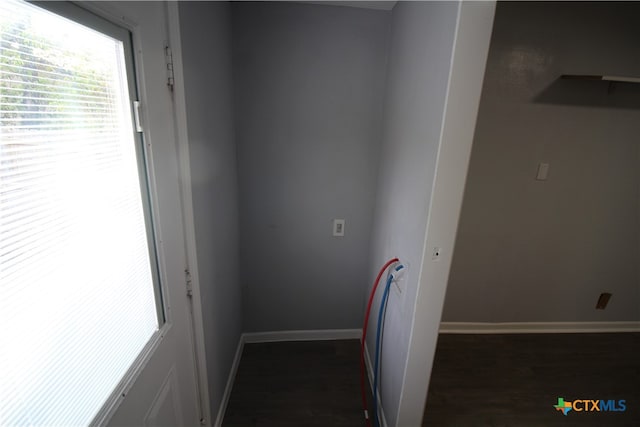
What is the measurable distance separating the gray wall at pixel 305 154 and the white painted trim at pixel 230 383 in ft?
0.50

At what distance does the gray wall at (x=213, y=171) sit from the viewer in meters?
1.15

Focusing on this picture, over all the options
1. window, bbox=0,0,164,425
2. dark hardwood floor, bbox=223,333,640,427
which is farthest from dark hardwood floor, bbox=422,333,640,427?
window, bbox=0,0,164,425

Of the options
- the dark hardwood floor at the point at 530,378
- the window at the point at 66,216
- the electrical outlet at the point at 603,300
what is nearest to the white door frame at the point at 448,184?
the dark hardwood floor at the point at 530,378

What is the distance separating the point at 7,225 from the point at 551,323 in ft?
11.0

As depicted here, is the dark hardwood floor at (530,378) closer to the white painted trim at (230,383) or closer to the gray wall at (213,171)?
the white painted trim at (230,383)

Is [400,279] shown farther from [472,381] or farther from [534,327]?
[534,327]

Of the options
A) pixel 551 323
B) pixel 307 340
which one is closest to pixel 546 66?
pixel 551 323

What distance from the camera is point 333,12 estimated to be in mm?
1723

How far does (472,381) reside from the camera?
195cm

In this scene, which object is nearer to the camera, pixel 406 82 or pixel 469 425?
pixel 406 82

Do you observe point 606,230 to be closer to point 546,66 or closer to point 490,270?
point 490,270

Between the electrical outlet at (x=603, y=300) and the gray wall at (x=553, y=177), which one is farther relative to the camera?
the electrical outlet at (x=603, y=300)

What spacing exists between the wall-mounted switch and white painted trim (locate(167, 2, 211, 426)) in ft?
7.60

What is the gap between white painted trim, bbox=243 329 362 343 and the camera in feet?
7.50
